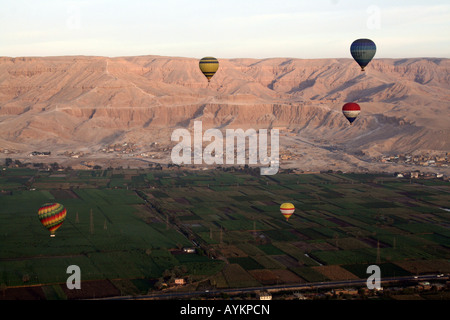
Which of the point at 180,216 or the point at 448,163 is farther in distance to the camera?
the point at 448,163

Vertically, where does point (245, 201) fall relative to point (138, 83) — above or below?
below

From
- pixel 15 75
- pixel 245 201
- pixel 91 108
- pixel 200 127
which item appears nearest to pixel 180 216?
pixel 245 201

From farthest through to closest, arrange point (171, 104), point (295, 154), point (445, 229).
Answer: point (171, 104), point (295, 154), point (445, 229)

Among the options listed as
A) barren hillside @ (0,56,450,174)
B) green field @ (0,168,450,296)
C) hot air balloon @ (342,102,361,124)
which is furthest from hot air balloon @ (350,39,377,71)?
barren hillside @ (0,56,450,174)

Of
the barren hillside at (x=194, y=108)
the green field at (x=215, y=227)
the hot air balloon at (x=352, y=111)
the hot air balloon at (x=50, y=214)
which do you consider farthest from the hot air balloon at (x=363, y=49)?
the barren hillside at (x=194, y=108)

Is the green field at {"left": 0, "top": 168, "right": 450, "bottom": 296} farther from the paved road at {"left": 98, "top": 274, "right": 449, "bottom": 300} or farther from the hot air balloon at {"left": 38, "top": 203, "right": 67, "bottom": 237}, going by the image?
the hot air balloon at {"left": 38, "top": 203, "right": 67, "bottom": 237}

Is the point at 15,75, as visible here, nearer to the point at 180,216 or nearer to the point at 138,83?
the point at 138,83
